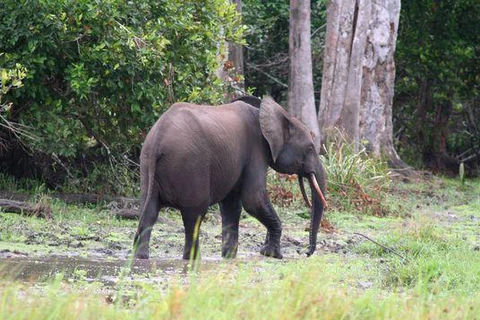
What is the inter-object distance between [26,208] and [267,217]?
10.0 feet

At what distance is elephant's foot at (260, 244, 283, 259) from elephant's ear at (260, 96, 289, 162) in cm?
86

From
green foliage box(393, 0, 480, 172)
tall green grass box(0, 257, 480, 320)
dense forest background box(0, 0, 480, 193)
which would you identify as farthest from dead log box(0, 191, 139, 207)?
green foliage box(393, 0, 480, 172)

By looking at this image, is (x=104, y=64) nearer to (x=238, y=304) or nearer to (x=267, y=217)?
(x=267, y=217)

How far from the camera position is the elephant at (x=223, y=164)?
987 centimetres

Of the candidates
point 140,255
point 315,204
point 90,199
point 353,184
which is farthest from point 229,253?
point 353,184

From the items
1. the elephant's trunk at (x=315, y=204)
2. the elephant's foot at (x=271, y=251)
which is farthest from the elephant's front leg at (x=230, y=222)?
the elephant's trunk at (x=315, y=204)

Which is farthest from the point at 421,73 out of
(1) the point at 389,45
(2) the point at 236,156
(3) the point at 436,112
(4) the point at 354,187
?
(2) the point at 236,156

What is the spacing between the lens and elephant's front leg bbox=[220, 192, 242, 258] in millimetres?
10977

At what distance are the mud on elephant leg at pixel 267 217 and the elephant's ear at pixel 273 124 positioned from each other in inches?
18.5

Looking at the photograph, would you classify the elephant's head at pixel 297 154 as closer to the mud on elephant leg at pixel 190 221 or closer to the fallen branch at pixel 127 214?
the mud on elephant leg at pixel 190 221

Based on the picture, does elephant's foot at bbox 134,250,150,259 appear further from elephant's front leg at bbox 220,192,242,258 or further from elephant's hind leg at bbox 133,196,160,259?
elephant's front leg at bbox 220,192,242,258

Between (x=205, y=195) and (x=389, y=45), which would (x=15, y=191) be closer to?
(x=205, y=195)

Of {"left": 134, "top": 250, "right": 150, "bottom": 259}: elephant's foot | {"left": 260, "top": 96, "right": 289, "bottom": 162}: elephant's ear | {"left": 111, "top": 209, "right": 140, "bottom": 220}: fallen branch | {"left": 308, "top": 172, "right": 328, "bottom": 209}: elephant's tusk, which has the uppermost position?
{"left": 260, "top": 96, "right": 289, "bottom": 162}: elephant's ear

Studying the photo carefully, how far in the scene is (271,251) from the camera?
11.1 metres
